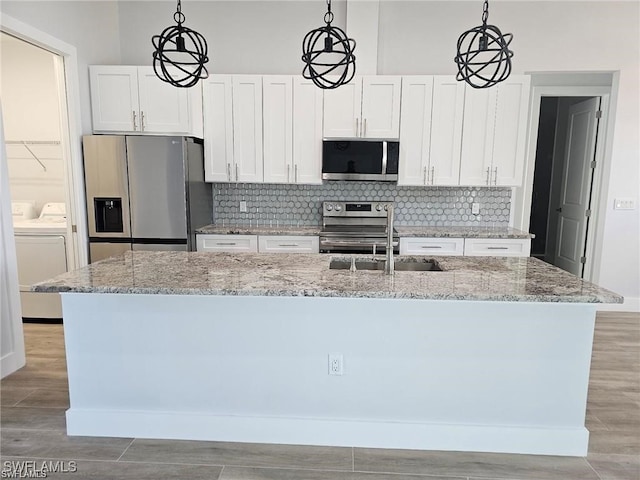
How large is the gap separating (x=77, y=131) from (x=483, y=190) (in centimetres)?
397

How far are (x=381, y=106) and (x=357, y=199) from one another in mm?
979

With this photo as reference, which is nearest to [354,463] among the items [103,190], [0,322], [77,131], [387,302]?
[387,302]

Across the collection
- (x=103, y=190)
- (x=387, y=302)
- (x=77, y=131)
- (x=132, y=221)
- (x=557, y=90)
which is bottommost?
(x=387, y=302)

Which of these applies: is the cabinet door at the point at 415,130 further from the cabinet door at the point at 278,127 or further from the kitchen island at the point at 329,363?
the kitchen island at the point at 329,363

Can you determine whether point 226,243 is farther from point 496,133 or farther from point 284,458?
point 496,133

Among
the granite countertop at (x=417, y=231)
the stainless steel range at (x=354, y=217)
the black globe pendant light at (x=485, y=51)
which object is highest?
the black globe pendant light at (x=485, y=51)

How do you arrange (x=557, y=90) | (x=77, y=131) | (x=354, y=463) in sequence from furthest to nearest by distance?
(x=557, y=90) → (x=77, y=131) → (x=354, y=463)

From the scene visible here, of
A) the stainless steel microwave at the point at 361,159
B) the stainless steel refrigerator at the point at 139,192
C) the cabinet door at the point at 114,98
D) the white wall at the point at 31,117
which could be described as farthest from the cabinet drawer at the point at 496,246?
the white wall at the point at 31,117

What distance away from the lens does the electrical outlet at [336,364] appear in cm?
217

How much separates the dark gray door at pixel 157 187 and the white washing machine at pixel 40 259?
0.77 m

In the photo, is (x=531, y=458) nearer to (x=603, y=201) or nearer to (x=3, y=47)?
(x=603, y=201)

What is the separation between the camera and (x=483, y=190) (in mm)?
4414

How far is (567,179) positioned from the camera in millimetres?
5488

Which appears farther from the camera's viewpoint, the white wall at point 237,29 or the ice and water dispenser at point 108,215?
the white wall at point 237,29
